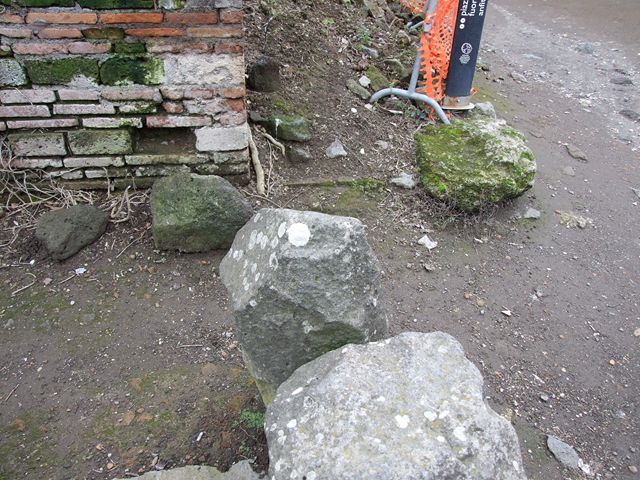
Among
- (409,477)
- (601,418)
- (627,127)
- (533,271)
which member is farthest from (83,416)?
(627,127)

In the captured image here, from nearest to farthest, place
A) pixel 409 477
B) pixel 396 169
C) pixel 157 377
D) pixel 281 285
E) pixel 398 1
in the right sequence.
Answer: pixel 409 477 < pixel 281 285 < pixel 157 377 < pixel 396 169 < pixel 398 1

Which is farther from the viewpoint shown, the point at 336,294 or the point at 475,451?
the point at 336,294

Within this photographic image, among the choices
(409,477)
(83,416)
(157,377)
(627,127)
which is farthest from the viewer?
(627,127)

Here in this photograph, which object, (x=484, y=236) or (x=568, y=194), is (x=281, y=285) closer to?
(x=484, y=236)

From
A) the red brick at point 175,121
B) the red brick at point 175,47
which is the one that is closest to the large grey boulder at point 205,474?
the red brick at point 175,121

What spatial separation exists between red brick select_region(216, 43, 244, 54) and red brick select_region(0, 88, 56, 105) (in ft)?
3.45

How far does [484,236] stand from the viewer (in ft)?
12.8

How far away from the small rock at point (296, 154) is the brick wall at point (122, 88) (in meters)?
0.57

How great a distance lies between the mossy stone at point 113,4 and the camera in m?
3.04

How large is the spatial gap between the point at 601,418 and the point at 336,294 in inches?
70.2

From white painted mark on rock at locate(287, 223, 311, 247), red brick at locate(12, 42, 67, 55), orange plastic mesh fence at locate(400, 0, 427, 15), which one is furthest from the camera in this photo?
orange plastic mesh fence at locate(400, 0, 427, 15)

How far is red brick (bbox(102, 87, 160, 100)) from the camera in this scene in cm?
329

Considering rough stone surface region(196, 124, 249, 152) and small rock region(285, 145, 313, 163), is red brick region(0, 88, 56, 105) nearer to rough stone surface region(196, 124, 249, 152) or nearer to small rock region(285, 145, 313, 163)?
rough stone surface region(196, 124, 249, 152)

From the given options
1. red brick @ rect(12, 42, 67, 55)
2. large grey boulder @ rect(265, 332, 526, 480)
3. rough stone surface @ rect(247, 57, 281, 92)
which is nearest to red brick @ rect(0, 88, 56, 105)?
red brick @ rect(12, 42, 67, 55)
